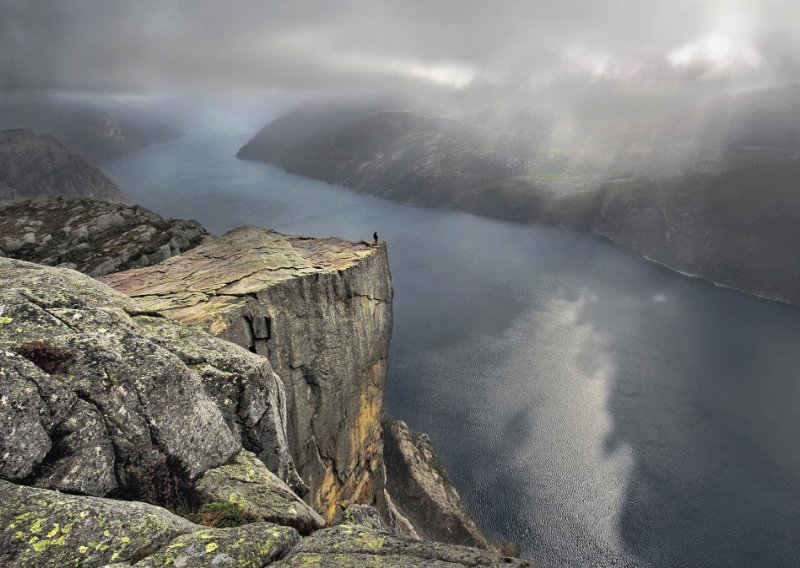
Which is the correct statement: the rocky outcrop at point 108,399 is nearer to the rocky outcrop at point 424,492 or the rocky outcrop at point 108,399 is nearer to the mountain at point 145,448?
the mountain at point 145,448

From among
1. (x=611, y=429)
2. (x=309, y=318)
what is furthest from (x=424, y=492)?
(x=309, y=318)

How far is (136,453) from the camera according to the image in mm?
14719

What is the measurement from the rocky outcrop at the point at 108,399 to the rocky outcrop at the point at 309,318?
11061 millimetres

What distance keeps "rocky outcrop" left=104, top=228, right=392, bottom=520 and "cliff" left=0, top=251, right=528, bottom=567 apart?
11411 millimetres

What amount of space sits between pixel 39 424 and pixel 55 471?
144cm

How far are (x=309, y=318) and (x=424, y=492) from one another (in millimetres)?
62739

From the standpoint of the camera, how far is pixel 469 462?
107000mm

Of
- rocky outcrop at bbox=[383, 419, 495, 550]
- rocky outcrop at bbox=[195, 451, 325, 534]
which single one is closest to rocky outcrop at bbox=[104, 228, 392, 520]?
rocky outcrop at bbox=[195, 451, 325, 534]

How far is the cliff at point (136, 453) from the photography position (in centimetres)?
1168

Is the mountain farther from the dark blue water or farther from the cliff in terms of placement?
the dark blue water

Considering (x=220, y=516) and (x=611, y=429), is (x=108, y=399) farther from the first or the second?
(x=611, y=429)

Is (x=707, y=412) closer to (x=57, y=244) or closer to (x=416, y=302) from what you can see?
(x=416, y=302)

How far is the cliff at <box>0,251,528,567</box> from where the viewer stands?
460 inches

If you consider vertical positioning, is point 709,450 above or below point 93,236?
below
